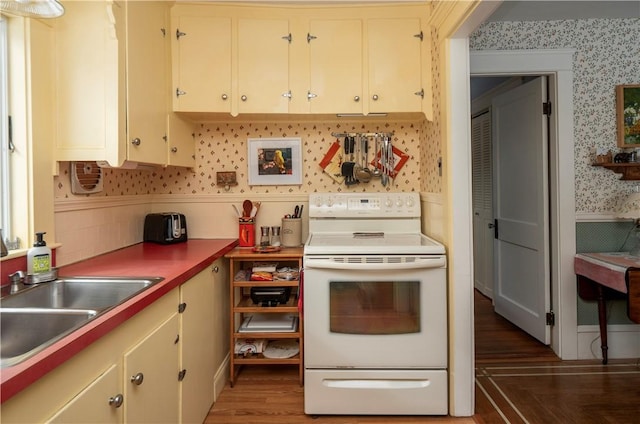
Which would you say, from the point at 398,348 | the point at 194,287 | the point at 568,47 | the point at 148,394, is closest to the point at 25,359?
the point at 148,394

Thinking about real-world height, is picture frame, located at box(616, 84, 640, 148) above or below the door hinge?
above

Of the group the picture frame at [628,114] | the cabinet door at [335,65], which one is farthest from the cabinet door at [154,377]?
the picture frame at [628,114]

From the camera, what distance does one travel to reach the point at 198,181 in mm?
2768

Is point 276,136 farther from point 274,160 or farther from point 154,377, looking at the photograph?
point 154,377

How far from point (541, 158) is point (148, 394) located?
2875 mm

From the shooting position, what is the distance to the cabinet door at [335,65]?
2.38m

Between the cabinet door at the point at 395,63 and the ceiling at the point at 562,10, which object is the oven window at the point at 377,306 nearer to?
the cabinet door at the point at 395,63

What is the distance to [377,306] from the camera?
2.01 meters

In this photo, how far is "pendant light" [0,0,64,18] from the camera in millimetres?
1198

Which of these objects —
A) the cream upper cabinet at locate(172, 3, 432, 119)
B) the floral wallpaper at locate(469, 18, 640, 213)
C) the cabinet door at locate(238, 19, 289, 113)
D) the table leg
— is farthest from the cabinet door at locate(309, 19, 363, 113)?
the table leg

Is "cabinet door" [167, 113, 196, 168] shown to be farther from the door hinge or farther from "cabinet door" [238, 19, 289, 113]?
the door hinge

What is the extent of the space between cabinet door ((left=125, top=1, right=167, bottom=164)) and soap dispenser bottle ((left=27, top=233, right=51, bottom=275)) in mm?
528

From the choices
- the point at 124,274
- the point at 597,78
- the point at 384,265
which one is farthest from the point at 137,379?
the point at 597,78

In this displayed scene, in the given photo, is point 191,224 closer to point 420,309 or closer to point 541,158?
point 420,309
